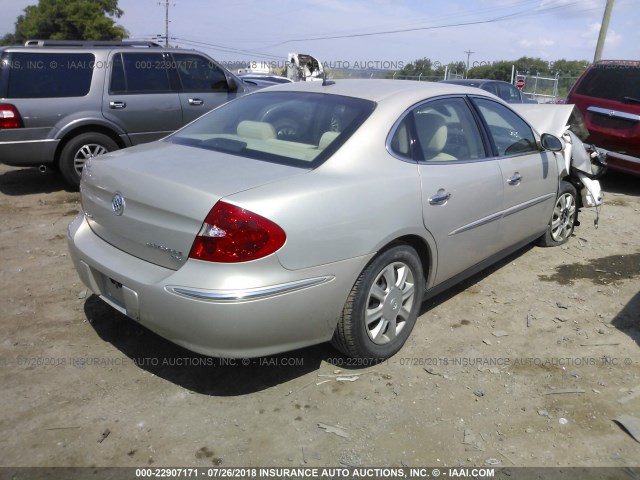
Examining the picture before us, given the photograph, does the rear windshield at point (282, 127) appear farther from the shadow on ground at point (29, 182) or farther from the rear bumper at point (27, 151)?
the shadow on ground at point (29, 182)

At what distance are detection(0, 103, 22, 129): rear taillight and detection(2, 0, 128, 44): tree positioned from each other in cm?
4981

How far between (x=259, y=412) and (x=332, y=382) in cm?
48

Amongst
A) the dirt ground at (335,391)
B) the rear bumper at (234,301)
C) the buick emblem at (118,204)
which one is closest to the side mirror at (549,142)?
the dirt ground at (335,391)

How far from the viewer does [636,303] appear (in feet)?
13.9

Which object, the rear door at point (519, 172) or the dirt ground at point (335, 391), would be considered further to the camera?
the rear door at point (519, 172)

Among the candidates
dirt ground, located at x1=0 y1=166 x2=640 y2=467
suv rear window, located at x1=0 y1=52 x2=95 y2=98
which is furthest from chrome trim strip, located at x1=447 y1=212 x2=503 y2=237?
suv rear window, located at x1=0 y1=52 x2=95 y2=98

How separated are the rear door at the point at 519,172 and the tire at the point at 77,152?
16.0 ft

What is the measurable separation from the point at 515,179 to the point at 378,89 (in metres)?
1.32

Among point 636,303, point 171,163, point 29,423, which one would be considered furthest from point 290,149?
point 636,303

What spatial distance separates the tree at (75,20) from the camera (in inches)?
2050

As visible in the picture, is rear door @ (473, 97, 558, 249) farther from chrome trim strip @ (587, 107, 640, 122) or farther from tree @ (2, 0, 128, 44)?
tree @ (2, 0, 128, 44)

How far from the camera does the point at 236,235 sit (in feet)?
8.05

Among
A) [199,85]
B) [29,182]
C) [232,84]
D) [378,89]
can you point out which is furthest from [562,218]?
[29,182]

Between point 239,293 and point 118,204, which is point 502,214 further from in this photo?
point 118,204
